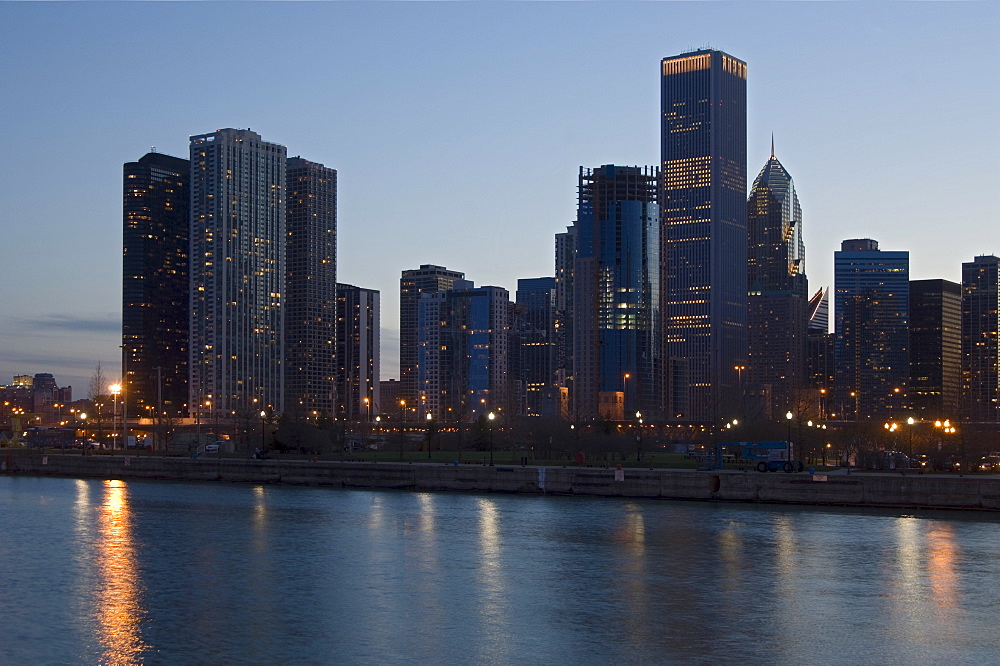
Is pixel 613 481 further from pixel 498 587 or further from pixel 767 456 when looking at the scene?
pixel 498 587

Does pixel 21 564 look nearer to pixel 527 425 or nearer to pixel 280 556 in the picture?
pixel 280 556

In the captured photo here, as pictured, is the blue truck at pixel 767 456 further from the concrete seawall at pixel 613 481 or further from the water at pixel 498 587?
the water at pixel 498 587

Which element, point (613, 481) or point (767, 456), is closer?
point (613, 481)

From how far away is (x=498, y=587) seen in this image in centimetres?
3791

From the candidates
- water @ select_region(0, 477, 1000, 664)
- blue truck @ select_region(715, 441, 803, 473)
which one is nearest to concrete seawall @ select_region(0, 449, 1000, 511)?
water @ select_region(0, 477, 1000, 664)

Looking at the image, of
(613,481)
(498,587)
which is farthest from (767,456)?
(498,587)

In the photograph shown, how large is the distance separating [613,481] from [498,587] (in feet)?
125

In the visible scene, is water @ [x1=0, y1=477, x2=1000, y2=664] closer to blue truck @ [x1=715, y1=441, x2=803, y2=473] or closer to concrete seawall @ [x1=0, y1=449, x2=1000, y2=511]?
concrete seawall @ [x1=0, y1=449, x2=1000, y2=511]

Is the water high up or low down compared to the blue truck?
down

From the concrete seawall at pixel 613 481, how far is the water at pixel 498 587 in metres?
3.05

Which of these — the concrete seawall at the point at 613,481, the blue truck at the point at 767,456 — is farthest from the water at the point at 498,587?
the blue truck at the point at 767,456

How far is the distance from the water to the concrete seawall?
10.0 ft

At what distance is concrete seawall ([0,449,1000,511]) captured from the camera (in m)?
65.6

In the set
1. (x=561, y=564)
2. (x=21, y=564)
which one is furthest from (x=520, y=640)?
(x=21, y=564)
